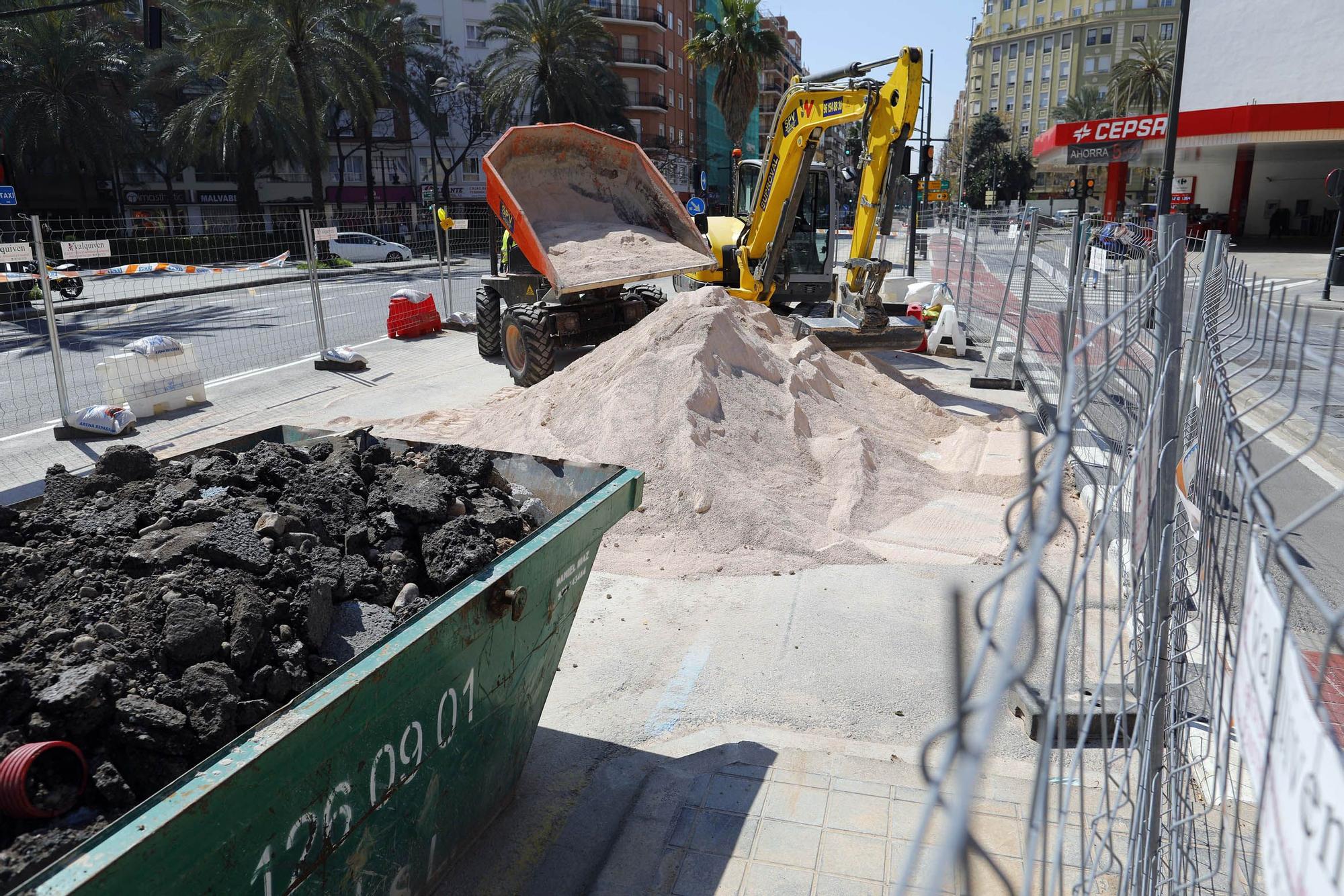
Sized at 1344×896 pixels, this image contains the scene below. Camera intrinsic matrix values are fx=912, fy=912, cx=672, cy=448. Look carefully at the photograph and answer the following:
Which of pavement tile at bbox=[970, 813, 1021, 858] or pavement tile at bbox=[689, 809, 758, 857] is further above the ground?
pavement tile at bbox=[970, 813, 1021, 858]

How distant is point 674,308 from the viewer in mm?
8914

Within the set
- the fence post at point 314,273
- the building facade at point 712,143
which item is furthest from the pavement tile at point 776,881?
the building facade at point 712,143

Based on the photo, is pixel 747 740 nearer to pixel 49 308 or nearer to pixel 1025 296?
pixel 1025 296

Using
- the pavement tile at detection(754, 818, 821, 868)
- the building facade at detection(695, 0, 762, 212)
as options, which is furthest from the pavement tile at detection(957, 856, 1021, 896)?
the building facade at detection(695, 0, 762, 212)

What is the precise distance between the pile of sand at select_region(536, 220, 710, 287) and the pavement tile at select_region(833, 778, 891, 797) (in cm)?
794

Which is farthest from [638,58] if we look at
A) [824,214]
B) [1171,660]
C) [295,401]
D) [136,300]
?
[1171,660]

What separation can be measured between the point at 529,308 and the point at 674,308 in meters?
3.36

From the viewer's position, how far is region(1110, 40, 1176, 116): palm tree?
179 ft

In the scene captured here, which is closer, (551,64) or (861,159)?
A: (861,159)

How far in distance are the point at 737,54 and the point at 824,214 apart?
27198mm

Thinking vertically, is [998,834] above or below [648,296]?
below

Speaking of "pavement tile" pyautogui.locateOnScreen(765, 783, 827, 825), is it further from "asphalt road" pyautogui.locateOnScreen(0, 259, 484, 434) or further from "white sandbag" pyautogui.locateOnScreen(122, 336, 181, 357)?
"asphalt road" pyautogui.locateOnScreen(0, 259, 484, 434)

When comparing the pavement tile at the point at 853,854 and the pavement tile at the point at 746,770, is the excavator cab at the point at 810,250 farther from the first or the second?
the pavement tile at the point at 853,854

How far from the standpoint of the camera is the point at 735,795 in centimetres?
387
